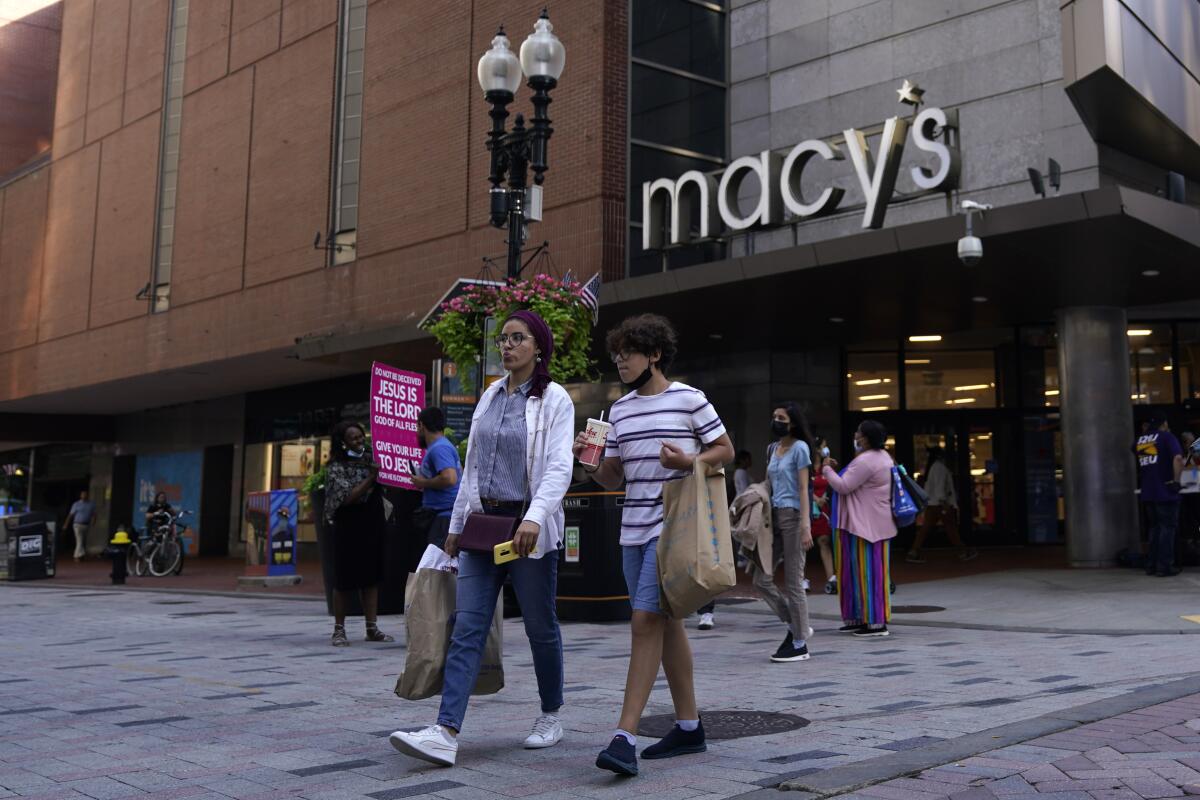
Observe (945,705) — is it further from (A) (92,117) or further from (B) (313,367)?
(A) (92,117)

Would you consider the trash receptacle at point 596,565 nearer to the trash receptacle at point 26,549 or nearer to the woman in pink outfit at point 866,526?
the woman in pink outfit at point 866,526

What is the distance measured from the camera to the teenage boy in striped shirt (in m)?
4.52

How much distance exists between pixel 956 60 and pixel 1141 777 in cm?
1592

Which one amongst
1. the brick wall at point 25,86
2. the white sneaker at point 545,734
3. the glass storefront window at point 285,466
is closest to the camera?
the white sneaker at point 545,734

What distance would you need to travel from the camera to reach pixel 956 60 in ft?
59.2

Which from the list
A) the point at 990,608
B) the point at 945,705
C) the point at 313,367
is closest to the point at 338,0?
the point at 313,367

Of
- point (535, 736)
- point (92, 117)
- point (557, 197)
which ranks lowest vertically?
point (535, 736)

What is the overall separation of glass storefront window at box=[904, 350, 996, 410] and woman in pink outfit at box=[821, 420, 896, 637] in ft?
39.2

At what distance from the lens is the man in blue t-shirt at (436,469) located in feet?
27.5

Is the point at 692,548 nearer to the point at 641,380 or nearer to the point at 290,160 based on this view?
the point at 641,380

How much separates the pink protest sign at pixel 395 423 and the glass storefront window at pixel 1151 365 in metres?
13.7

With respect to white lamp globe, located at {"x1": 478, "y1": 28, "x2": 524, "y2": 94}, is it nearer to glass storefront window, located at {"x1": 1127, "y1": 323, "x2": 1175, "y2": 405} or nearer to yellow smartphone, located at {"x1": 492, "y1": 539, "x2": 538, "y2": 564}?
yellow smartphone, located at {"x1": 492, "y1": 539, "x2": 538, "y2": 564}

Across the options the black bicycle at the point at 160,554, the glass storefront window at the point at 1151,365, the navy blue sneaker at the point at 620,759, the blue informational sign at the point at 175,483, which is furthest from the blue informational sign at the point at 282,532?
the navy blue sneaker at the point at 620,759

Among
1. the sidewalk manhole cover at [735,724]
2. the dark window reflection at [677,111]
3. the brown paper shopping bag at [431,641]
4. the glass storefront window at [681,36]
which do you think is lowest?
the sidewalk manhole cover at [735,724]
